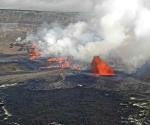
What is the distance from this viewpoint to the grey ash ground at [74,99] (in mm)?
87938

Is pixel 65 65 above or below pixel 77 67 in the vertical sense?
above

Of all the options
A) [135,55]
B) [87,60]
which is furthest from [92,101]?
[87,60]

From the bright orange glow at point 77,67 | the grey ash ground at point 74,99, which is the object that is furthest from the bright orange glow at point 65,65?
the grey ash ground at point 74,99

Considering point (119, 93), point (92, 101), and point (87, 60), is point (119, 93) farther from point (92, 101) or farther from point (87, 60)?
point (87, 60)

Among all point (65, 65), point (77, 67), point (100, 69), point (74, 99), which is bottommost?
point (74, 99)

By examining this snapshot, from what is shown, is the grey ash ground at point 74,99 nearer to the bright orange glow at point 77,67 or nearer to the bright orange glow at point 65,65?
the bright orange glow at point 77,67

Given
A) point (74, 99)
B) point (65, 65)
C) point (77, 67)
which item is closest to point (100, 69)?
point (77, 67)

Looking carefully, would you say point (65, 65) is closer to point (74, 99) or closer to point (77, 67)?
point (77, 67)

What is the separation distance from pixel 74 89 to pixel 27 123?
3971 cm

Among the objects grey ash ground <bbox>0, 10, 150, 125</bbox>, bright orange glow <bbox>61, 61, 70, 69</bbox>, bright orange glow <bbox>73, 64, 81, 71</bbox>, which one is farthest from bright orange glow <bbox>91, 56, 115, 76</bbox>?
bright orange glow <bbox>61, 61, 70, 69</bbox>

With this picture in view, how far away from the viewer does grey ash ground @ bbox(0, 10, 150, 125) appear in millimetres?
87938

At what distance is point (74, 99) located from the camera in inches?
4321

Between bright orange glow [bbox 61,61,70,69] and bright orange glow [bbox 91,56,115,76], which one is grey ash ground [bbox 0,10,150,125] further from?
bright orange glow [bbox 61,61,70,69]

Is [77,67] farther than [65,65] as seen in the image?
No
